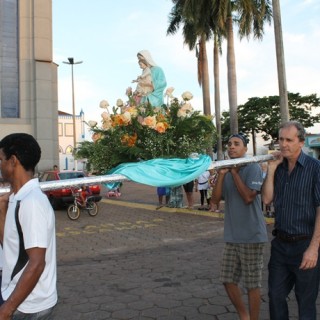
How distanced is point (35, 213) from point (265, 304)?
3721mm

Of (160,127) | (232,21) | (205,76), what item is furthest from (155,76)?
(205,76)

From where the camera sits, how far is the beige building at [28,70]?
59.6ft

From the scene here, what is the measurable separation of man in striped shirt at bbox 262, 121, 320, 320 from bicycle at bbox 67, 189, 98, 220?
1085cm

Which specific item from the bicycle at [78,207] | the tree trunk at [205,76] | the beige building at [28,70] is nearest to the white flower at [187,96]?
the bicycle at [78,207]

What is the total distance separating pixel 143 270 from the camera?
705 centimetres

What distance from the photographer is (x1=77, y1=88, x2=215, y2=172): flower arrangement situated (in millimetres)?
3732

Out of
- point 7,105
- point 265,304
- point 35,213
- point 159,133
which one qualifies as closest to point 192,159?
point 159,133

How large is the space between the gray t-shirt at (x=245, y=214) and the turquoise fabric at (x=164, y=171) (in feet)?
2.25

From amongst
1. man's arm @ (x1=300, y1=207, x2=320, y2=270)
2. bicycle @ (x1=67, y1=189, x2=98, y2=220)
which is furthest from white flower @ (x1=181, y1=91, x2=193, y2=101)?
bicycle @ (x1=67, y1=189, x2=98, y2=220)

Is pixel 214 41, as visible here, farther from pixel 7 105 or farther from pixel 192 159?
pixel 192 159

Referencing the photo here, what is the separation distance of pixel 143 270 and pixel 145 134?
3.86m

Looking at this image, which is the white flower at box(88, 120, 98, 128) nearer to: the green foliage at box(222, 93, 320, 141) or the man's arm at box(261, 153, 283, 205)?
the man's arm at box(261, 153, 283, 205)

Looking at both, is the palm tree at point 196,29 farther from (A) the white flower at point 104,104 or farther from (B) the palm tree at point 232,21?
(A) the white flower at point 104,104

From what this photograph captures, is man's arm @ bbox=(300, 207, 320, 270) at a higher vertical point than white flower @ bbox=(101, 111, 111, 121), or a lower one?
lower
